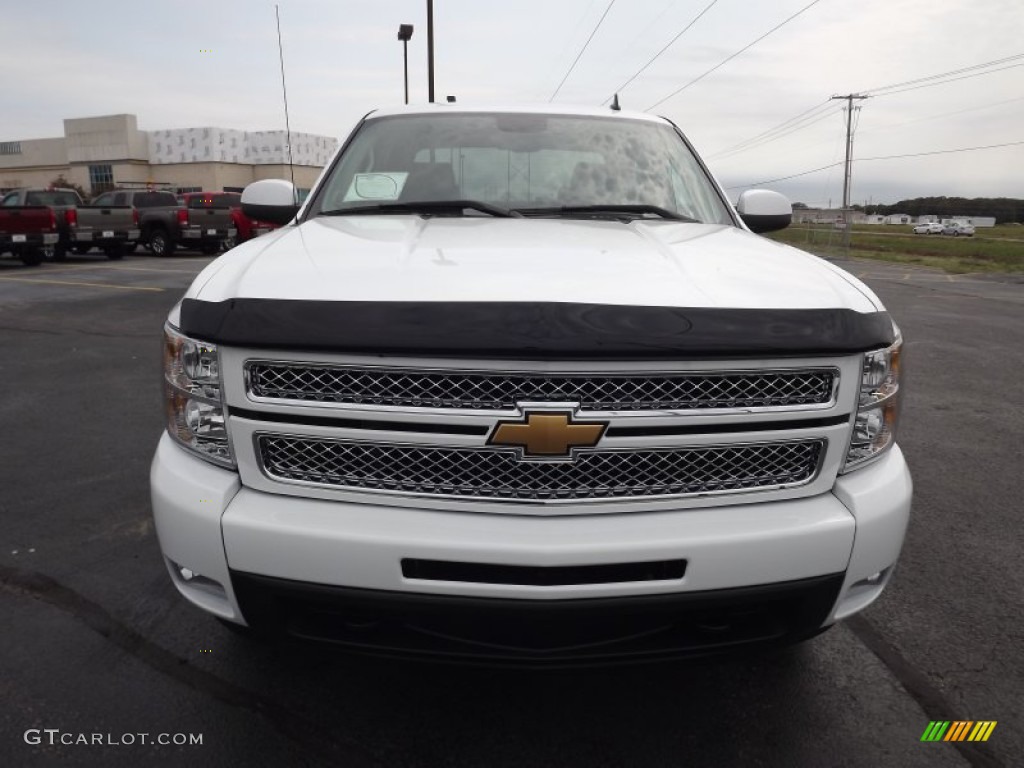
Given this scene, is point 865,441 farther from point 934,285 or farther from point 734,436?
point 934,285

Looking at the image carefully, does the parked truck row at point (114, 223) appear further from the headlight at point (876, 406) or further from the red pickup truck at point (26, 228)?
the headlight at point (876, 406)

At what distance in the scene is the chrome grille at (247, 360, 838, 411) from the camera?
1.79m

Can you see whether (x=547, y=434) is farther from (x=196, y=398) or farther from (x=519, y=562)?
(x=196, y=398)

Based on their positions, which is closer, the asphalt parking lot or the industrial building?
the asphalt parking lot

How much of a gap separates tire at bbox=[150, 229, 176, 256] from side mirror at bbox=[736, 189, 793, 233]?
828 inches

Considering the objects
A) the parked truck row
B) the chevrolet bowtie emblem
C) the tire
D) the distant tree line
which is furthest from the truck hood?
the distant tree line

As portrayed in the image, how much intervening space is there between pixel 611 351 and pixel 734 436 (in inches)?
15.4

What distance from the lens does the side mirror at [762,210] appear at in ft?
11.8

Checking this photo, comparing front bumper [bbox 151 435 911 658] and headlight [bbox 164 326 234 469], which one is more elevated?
headlight [bbox 164 326 234 469]

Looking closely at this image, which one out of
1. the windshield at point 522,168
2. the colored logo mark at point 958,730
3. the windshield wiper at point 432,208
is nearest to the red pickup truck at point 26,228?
the windshield at point 522,168

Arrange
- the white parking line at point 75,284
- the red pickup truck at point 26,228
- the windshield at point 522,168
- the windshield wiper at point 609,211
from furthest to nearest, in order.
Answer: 1. the red pickup truck at point 26,228
2. the white parking line at point 75,284
3. the windshield at point 522,168
4. the windshield wiper at point 609,211

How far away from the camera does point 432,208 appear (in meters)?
3.00

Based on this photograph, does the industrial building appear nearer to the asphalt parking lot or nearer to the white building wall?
the white building wall

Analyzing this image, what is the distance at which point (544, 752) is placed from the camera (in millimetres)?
2104
